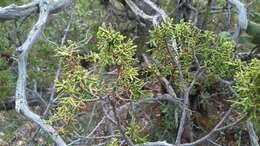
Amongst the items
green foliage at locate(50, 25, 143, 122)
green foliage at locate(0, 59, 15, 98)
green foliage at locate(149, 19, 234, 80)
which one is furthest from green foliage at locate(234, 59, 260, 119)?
green foliage at locate(0, 59, 15, 98)

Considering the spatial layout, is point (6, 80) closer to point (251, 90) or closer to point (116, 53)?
point (116, 53)

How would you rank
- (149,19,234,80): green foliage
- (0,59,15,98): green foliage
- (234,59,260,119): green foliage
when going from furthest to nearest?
(0,59,15,98): green foliage, (149,19,234,80): green foliage, (234,59,260,119): green foliage

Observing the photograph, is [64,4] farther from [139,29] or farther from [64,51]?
[139,29]

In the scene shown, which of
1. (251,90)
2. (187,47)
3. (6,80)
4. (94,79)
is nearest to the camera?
(251,90)

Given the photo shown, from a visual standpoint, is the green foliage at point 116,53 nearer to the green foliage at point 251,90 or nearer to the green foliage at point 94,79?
the green foliage at point 94,79

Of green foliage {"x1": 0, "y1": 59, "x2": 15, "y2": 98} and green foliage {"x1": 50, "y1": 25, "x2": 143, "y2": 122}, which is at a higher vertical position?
green foliage {"x1": 50, "y1": 25, "x2": 143, "y2": 122}

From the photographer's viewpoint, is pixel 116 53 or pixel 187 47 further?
pixel 187 47

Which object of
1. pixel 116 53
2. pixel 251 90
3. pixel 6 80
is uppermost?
pixel 116 53

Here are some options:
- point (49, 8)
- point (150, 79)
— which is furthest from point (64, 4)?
point (150, 79)

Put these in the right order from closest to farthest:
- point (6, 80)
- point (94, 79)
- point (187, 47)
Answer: point (94, 79) < point (187, 47) < point (6, 80)

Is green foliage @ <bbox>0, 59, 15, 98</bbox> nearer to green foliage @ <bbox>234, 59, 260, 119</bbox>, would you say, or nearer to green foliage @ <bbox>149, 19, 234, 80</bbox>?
green foliage @ <bbox>149, 19, 234, 80</bbox>

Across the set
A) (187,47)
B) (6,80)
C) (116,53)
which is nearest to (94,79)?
(116,53)
